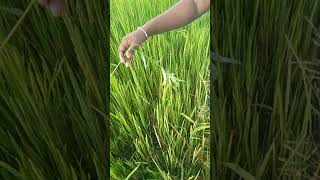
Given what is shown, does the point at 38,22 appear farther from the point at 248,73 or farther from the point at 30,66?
the point at 248,73

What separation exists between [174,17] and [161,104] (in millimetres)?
205

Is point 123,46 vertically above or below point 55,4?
below

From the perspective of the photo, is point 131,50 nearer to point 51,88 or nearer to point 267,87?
point 51,88

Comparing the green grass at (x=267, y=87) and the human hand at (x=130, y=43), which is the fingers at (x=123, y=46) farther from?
the green grass at (x=267, y=87)

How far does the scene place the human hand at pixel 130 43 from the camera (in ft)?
4.01

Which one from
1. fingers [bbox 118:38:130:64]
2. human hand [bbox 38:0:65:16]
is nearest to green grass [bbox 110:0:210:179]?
fingers [bbox 118:38:130:64]

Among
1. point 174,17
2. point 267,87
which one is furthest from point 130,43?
point 267,87

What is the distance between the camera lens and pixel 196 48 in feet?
4.03

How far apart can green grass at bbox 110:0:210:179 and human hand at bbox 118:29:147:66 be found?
1 cm

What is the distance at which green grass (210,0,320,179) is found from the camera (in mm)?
1216

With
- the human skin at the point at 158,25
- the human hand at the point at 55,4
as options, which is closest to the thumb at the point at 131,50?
the human skin at the point at 158,25

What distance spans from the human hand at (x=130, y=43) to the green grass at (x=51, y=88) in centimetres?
4

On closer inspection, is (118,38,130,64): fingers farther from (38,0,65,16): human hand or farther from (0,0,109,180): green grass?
(38,0,65,16): human hand

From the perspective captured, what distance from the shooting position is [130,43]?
4.02ft
